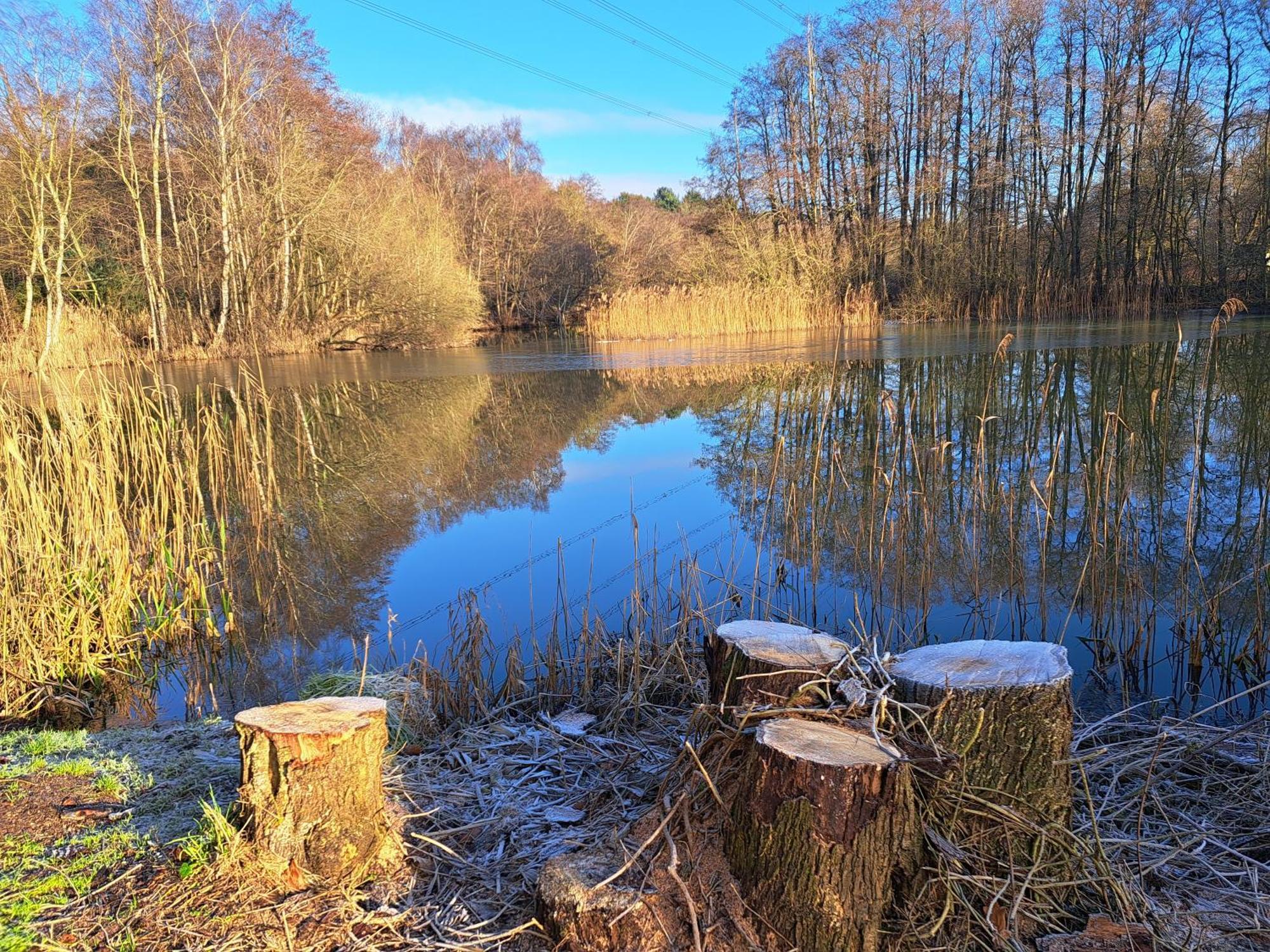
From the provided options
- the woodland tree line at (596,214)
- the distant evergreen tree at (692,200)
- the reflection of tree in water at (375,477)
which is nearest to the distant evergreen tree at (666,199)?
the distant evergreen tree at (692,200)

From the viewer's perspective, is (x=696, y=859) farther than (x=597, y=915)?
Yes

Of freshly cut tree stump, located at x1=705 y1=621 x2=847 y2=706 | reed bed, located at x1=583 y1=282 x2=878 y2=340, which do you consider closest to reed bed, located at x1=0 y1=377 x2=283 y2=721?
freshly cut tree stump, located at x1=705 y1=621 x2=847 y2=706

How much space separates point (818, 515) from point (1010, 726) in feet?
11.3

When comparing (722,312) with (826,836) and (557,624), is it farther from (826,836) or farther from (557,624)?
(826,836)

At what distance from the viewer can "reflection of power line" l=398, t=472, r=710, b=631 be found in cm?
407

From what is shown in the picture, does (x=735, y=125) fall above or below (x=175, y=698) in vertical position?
above

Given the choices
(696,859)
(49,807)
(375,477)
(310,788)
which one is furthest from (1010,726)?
(375,477)

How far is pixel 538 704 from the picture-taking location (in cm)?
303

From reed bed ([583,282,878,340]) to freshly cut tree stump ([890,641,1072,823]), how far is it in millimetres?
18473

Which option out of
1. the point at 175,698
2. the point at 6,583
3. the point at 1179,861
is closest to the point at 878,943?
the point at 1179,861

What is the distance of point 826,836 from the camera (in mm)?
1518

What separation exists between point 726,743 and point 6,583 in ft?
9.88

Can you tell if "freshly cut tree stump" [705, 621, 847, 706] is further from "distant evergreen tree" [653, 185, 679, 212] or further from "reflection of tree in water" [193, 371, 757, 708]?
"distant evergreen tree" [653, 185, 679, 212]

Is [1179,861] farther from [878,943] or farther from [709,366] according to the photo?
[709,366]
